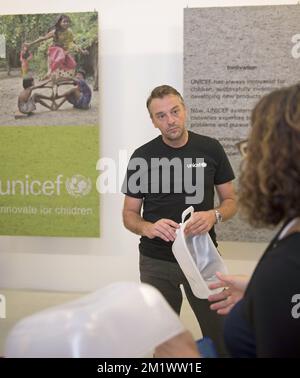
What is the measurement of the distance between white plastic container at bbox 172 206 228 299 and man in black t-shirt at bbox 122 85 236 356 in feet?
0.05

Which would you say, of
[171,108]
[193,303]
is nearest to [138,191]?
[171,108]

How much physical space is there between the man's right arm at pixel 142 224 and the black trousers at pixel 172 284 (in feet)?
0.25

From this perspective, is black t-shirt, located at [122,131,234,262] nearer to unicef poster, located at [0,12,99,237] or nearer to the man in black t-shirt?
the man in black t-shirt

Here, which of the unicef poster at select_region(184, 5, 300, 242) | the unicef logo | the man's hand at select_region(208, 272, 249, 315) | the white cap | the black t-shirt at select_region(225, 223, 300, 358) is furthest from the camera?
the unicef logo

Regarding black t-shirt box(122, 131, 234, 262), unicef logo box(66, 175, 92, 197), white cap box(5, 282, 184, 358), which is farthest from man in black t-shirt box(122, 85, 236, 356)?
white cap box(5, 282, 184, 358)

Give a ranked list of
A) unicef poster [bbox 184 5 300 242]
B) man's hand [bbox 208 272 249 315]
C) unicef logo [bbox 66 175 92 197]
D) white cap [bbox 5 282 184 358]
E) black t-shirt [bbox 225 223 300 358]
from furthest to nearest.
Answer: unicef logo [bbox 66 175 92 197]
unicef poster [bbox 184 5 300 242]
man's hand [bbox 208 272 249 315]
white cap [bbox 5 282 184 358]
black t-shirt [bbox 225 223 300 358]

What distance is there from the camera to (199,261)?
125 centimetres

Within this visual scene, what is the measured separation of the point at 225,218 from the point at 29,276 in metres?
0.58

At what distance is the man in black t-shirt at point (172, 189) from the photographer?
120 centimetres

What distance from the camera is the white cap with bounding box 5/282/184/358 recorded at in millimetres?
953

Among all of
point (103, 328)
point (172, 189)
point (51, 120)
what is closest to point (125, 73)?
point (51, 120)

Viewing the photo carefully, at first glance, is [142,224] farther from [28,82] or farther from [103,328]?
[28,82]

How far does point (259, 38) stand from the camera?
1.17m
